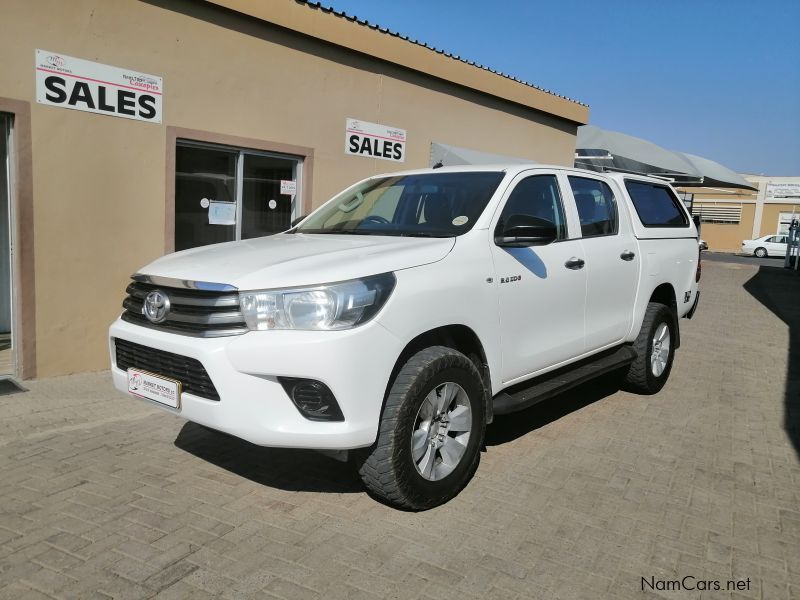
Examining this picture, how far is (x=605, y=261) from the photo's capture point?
5.04 meters

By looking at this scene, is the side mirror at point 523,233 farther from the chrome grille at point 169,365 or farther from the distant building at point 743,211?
the distant building at point 743,211

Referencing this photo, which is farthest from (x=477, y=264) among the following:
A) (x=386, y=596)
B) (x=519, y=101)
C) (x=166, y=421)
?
(x=519, y=101)

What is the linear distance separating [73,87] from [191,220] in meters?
1.78

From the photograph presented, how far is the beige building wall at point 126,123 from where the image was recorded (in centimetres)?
590

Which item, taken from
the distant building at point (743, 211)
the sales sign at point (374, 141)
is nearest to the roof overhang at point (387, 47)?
the sales sign at point (374, 141)

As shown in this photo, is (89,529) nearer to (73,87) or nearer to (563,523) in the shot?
(563,523)

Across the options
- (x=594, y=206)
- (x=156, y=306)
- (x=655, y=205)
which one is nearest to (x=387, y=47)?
(x=655, y=205)

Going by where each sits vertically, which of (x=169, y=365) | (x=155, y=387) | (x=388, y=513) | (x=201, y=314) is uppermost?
(x=201, y=314)

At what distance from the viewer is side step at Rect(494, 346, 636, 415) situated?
403 centimetres

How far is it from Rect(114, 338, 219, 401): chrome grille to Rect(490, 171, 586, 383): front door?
1.74 metres

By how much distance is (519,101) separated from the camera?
1215 cm

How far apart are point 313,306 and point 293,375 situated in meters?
0.33

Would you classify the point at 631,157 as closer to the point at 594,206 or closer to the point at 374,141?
the point at 374,141

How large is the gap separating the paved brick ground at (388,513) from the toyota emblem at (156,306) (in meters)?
1.04
